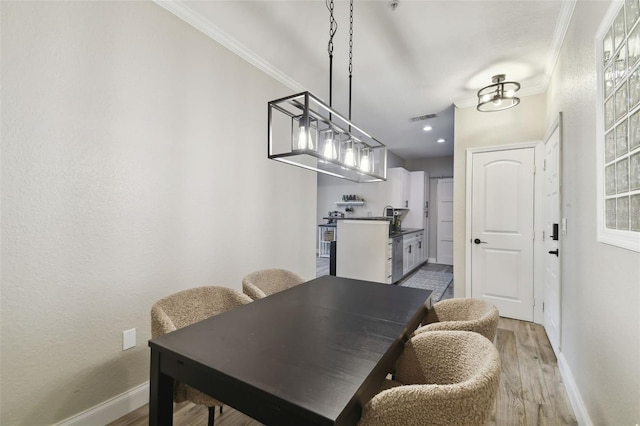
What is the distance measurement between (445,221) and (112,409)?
267 inches

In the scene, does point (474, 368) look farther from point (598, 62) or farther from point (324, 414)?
point (598, 62)

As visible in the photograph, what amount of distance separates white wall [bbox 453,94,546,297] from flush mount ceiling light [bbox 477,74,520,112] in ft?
1.01

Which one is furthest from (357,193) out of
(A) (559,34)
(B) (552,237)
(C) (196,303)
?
(C) (196,303)

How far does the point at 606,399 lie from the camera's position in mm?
1299

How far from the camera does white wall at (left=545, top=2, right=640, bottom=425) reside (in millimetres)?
1080

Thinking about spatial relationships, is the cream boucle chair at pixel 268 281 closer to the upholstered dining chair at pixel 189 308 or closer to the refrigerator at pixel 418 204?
the upholstered dining chair at pixel 189 308

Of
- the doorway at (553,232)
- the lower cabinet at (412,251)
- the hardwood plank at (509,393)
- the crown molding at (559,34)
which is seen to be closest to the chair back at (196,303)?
the hardwood plank at (509,393)

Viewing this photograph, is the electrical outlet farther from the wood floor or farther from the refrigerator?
the refrigerator

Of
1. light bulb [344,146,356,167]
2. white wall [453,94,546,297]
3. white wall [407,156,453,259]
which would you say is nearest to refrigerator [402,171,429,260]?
white wall [407,156,453,259]

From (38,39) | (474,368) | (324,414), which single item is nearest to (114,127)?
(38,39)

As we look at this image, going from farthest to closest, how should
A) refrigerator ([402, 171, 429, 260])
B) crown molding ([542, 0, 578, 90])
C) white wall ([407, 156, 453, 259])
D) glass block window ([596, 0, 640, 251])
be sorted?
white wall ([407, 156, 453, 259])
refrigerator ([402, 171, 429, 260])
crown molding ([542, 0, 578, 90])
glass block window ([596, 0, 640, 251])

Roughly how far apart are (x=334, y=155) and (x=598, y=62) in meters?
1.33

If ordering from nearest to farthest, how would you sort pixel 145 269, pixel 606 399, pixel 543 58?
1. pixel 606 399
2. pixel 145 269
3. pixel 543 58

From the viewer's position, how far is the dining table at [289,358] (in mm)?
784
